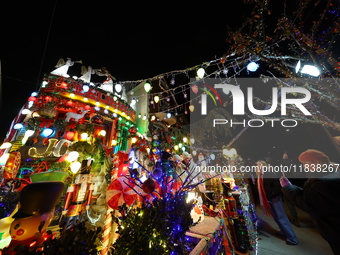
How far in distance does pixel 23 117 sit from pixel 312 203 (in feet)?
53.9

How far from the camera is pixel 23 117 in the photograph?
10.8 m

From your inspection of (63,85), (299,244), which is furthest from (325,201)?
(63,85)

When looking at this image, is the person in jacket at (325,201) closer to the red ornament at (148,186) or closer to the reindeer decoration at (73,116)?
the red ornament at (148,186)

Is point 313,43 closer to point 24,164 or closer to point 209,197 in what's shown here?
point 209,197

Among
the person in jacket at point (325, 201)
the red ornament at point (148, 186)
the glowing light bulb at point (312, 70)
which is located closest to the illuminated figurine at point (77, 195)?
the red ornament at point (148, 186)

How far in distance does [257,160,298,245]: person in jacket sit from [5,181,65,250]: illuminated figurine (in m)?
7.89

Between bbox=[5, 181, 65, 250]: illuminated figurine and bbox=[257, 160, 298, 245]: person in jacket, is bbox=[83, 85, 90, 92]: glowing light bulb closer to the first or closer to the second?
bbox=[5, 181, 65, 250]: illuminated figurine

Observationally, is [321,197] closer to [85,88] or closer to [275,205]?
[275,205]

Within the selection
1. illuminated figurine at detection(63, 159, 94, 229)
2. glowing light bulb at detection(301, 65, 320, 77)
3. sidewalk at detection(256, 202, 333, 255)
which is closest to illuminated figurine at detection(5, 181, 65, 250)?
illuminated figurine at detection(63, 159, 94, 229)

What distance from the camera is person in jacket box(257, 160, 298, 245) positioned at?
5.67 m

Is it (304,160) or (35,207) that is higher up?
(304,160)

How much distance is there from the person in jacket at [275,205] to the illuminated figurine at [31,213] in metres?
7.89

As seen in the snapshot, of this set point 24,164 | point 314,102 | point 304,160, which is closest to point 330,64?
point 304,160

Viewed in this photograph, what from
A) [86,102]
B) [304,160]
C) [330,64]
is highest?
[86,102]
